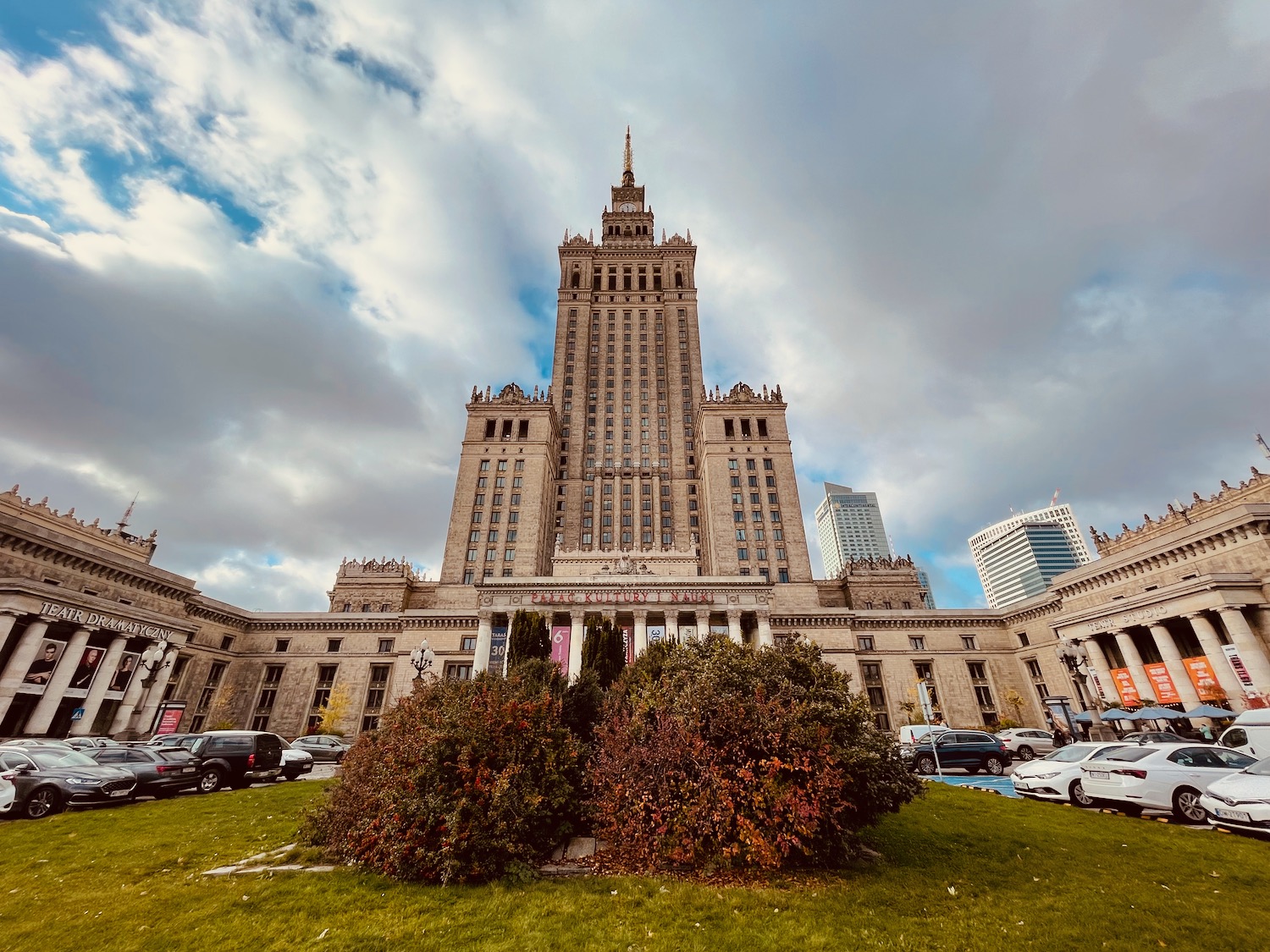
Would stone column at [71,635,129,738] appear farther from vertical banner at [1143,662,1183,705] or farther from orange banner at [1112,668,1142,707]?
orange banner at [1112,668,1142,707]

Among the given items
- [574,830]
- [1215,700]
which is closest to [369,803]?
[574,830]

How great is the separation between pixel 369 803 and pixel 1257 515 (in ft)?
175

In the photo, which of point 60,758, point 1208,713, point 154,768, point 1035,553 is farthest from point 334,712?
point 1035,553

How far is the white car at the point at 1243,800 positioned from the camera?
11.0m

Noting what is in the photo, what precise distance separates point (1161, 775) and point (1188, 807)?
0.75 m

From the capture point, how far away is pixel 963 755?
941 inches

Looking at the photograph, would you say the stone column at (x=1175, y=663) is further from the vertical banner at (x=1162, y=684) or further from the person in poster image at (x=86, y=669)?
the person in poster image at (x=86, y=669)

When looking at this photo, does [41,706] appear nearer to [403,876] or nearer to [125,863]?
[125,863]

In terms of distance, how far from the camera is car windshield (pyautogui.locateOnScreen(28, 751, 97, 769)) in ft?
50.8

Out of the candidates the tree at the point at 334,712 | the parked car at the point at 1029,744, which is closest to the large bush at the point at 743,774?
the parked car at the point at 1029,744

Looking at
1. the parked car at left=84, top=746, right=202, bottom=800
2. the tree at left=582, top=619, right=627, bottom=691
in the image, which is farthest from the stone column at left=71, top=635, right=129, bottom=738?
the tree at left=582, top=619, right=627, bottom=691

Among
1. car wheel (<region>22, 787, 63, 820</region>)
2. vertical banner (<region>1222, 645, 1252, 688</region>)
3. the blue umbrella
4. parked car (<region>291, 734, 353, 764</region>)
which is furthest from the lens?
vertical banner (<region>1222, 645, 1252, 688</region>)

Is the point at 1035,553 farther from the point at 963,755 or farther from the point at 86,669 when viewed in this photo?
the point at 86,669

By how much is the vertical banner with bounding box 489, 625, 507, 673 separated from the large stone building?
311 millimetres
